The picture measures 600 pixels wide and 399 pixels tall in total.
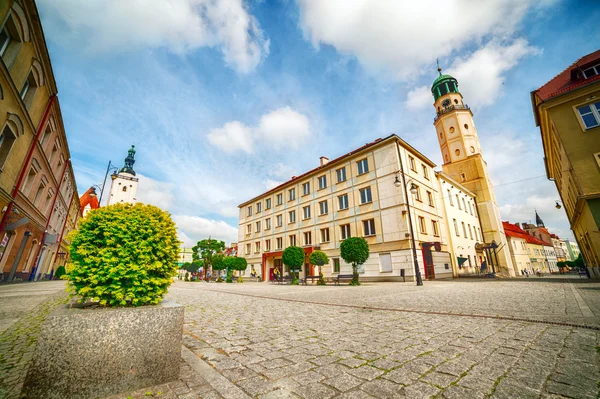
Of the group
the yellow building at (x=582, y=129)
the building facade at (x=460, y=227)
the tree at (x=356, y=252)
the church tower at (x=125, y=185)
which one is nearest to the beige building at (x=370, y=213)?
the building facade at (x=460, y=227)

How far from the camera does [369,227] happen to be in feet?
73.4

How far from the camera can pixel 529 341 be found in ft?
11.6

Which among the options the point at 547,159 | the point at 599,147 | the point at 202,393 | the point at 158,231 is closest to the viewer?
the point at 202,393

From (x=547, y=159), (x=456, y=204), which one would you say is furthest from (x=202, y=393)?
(x=547, y=159)

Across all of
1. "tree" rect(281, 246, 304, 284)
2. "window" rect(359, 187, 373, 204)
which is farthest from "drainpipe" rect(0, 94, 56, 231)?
"window" rect(359, 187, 373, 204)

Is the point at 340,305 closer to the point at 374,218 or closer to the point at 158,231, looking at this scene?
the point at 158,231

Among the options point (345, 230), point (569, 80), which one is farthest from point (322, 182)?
point (569, 80)

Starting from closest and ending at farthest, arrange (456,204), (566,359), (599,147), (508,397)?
(508,397)
(566,359)
(599,147)
(456,204)

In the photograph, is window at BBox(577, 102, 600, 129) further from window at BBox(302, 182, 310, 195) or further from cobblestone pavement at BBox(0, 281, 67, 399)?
cobblestone pavement at BBox(0, 281, 67, 399)

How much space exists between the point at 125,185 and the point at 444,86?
76.4m

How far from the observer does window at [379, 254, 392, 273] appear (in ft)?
66.8

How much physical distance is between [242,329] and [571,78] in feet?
82.9

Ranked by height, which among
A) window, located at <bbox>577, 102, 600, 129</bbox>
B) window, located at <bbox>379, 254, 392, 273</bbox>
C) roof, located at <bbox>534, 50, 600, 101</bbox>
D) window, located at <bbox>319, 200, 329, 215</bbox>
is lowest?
window, located at <bbox>379, 254, 392, 273</bbox>

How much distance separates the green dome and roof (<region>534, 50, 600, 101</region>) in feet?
59.1
